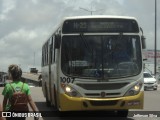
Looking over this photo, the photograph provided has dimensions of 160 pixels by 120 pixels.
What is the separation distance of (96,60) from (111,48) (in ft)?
1.92

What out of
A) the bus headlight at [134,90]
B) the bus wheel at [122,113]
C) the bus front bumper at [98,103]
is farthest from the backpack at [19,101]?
the bus wheel at [122,113]

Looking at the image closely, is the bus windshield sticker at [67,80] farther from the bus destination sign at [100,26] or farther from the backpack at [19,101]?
the backpack at [19,101]

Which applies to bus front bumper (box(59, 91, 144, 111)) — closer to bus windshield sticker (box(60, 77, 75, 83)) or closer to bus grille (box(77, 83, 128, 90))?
bus grille (box(77, 83, 128, 90))

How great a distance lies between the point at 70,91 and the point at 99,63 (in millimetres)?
1172

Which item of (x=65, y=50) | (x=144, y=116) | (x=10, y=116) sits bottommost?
(x=144, y=116)

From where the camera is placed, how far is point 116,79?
1481 centimetres

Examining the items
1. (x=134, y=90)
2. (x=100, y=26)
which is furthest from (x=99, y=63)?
(x=134, y=90)

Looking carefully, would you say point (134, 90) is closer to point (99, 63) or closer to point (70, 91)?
point (99, 63)

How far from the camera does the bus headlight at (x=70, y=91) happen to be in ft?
48.1

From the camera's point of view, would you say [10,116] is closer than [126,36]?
Yes

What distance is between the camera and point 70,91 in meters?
14.7

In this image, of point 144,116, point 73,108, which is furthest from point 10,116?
point 144,116

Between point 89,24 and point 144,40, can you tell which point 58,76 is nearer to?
point 89,24

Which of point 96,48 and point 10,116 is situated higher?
point 96,48
